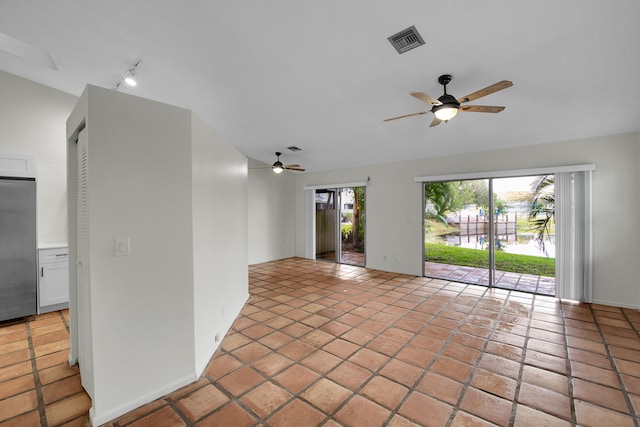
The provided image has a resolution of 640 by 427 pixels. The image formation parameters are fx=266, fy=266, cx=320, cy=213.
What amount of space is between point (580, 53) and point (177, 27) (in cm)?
364

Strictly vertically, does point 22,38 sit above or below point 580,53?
above

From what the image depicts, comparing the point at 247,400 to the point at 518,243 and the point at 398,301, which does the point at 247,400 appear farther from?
the point at 518,243

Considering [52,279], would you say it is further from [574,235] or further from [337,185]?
[574,235]

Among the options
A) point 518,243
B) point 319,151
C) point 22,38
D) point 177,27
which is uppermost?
point 22,38

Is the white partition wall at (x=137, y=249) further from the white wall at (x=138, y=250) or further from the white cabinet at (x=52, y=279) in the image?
the white cabinet at (x=52, y=279)

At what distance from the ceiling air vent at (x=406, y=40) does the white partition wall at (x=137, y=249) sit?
187 cm

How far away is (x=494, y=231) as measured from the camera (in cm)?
476

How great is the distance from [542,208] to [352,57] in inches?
163

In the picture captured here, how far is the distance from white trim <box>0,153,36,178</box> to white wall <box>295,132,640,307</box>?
5.69m

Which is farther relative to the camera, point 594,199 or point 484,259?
point 484,259

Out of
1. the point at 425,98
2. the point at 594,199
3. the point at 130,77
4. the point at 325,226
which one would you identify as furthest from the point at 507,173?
the point at 130,77

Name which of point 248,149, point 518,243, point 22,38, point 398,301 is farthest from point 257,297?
point 518,243

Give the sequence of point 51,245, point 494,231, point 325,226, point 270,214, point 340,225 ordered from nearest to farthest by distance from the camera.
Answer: point 51,245, point 494,231, point 340,225, point 270,214, point 325,226

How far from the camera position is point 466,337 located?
2.89 metres
